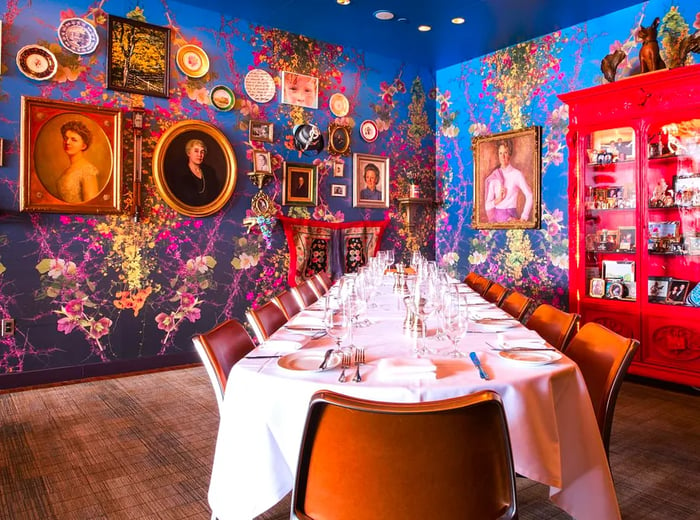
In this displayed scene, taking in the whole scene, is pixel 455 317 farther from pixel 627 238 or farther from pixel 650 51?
pixel 650 51

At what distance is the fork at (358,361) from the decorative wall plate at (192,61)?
142 inches

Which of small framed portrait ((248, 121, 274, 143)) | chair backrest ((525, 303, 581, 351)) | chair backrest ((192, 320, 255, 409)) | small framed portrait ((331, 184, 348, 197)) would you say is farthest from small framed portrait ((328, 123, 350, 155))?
chair backrest ((192, 320, 255, 409))

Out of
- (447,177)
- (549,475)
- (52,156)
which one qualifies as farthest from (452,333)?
(447,177)

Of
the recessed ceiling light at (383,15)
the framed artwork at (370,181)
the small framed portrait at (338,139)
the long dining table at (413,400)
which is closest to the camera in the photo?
the long dining table at (413,400)

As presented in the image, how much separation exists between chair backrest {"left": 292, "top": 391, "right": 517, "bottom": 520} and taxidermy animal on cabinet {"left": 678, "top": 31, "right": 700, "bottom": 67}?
4.06 m

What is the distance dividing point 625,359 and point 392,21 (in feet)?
13.5

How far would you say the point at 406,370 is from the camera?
5.09 feet

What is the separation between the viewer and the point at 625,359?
1.66 metres

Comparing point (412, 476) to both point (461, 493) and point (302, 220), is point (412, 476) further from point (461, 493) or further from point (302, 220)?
point (302, 220)

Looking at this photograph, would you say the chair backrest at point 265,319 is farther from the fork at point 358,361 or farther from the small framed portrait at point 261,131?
the small framed portrait at point 261,131

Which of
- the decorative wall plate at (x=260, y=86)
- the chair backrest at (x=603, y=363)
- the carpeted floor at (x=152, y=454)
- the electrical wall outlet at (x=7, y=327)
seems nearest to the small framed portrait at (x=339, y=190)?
the decorative wall plate at (x=260, y=86)

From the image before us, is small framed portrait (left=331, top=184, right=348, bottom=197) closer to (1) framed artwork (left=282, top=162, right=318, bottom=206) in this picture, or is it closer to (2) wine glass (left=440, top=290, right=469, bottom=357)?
(1) framed artwork (left=282, top=162, right=318, bottom=206)

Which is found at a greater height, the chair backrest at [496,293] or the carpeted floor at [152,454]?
the chair backrest at [496,293]

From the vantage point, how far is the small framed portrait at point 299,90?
5.07m
